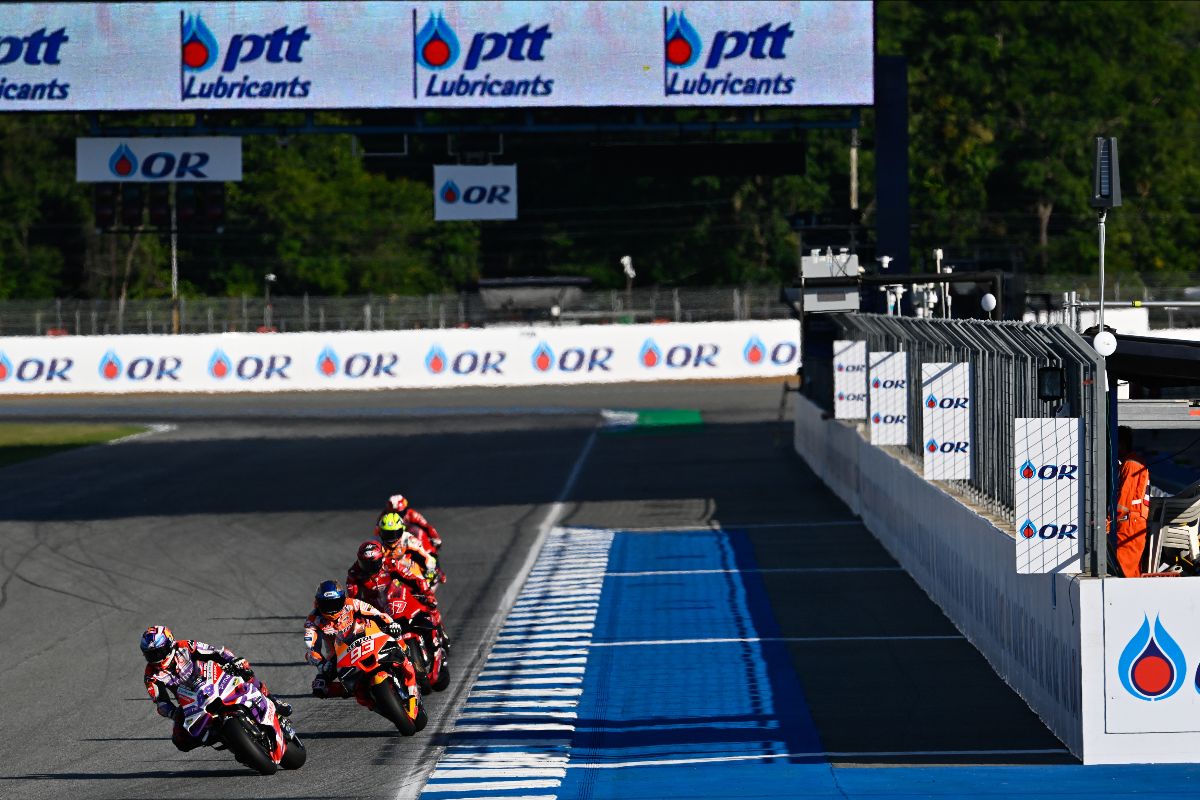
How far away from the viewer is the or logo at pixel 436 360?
57469mm

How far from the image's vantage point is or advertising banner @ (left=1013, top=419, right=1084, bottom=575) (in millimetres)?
11594

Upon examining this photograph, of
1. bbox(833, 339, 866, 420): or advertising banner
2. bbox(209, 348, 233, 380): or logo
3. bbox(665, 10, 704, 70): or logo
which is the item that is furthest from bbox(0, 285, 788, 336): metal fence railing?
bbox(833, 339, 866, 420): or advertising banner

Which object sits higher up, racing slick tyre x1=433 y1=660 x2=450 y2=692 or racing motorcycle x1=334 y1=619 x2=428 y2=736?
racing motorcycle x1=334 y1=619 x2=428 y2=736

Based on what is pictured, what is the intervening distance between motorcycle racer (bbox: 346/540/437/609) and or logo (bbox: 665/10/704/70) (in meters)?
14.6

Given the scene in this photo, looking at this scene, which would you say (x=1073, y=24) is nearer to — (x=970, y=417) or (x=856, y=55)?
(x=856, y=55)

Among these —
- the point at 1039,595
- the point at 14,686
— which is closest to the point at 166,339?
the point at 14,686

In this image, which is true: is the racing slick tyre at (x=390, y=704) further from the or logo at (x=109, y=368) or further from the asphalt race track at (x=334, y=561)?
the or logo at (x=109, y=368)

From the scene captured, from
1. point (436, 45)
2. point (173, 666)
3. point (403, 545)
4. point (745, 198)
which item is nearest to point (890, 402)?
point (403, 545)

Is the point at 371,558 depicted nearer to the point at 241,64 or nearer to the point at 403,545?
the point at 403,545

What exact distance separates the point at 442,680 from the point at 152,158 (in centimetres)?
1718

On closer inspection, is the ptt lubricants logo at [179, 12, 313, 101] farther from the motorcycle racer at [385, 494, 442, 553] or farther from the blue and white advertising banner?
the motorcycle racer at [385, 494, 442, 553]

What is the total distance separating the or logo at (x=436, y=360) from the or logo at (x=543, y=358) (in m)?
2.82

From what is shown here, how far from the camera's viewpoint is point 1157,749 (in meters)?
11.2

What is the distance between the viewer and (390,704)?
41.1 ft
